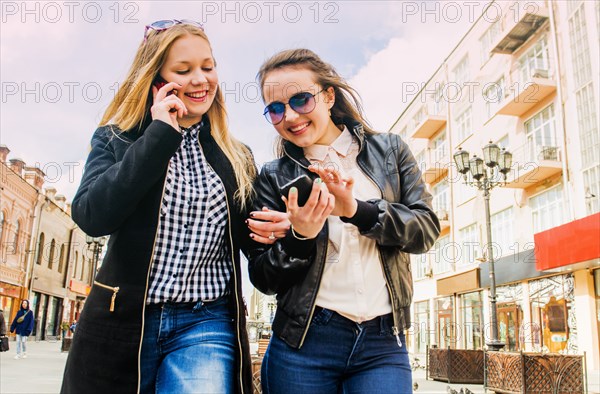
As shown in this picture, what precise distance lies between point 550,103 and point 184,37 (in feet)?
59.0

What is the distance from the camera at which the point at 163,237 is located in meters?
1.84

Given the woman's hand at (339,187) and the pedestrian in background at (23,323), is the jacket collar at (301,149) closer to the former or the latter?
the woman's hand at (339,187)

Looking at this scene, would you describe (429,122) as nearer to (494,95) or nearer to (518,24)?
(494,95)

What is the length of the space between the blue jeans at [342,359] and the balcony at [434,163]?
24108mm

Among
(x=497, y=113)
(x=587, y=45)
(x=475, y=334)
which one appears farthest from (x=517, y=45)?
(x=475, y=334)

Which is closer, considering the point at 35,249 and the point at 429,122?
the point at 429,122

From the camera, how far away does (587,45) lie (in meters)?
15.8

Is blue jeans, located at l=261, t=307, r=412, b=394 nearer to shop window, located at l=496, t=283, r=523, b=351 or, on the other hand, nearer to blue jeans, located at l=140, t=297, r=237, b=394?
blue jeans, located at l=140, t=297, r=237, b=394

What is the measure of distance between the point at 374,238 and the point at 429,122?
26214 mm

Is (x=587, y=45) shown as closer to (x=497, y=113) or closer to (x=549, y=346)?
(x=497, y=113)

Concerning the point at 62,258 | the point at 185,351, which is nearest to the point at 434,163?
the point at 62,258

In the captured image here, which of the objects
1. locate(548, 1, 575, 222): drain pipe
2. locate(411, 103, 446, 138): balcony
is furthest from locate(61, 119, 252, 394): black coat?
locate(411, 103, 446, 138): balcony

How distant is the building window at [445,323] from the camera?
966 inches

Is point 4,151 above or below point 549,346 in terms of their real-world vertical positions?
above
